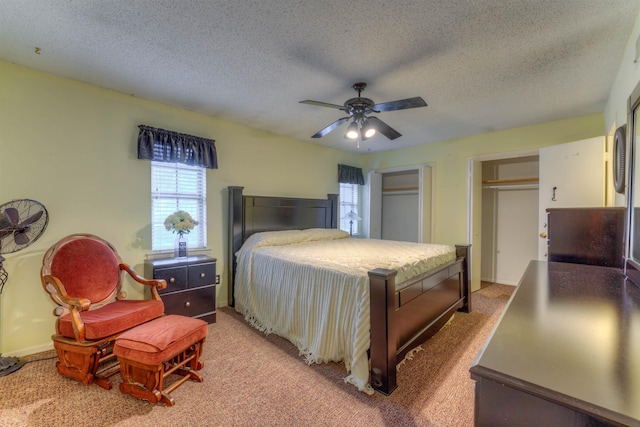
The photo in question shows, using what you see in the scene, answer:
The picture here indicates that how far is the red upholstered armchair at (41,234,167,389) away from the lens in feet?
6.62

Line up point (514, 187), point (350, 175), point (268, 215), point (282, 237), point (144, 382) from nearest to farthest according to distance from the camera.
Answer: point (144, 382)
point (282, 237)
point (268, 215)
point (514, 187)
point (350, 175)

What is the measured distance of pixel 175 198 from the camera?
3.39 meters

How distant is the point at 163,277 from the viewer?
287cm

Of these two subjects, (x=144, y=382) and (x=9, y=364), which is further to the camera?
(x=9, y=364)

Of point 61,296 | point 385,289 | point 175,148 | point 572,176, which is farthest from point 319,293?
point 572,176

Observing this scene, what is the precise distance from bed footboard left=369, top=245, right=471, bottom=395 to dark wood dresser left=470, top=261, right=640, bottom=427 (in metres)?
0.93

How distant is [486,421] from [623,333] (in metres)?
0.56

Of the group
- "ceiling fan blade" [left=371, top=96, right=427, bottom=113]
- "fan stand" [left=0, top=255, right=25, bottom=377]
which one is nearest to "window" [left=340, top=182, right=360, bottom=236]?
"ceiling fan blade" [left=371, top=96, right=427, bottom=113]

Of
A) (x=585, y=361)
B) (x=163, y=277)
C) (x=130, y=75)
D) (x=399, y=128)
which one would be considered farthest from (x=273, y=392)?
(x=399, y=128)

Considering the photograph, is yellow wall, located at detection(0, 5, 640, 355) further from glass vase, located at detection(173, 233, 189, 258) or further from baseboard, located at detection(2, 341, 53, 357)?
glass vase, located at detection(173, 233, 189, 258)

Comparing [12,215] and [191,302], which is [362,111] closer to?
[191,302]

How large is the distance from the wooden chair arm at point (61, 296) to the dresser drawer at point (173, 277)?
0.78 m

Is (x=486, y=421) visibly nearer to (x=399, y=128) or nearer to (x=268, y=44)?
(x=268, y=44)

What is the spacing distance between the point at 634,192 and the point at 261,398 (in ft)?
8.25
